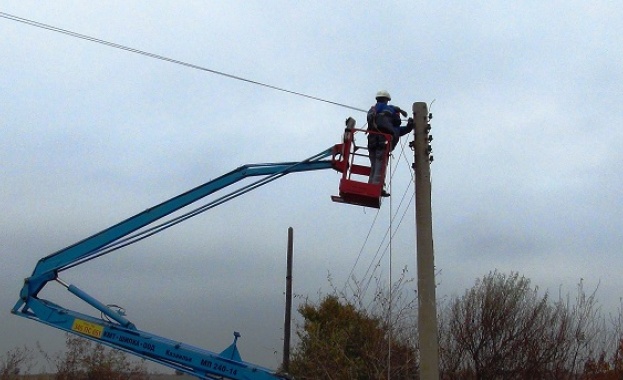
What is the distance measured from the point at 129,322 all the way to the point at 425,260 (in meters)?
5.24

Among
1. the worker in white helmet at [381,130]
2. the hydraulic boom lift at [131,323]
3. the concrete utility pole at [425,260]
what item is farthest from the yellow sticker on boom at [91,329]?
the concrete utility pole at [425,260]

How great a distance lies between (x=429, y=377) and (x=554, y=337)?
10692 mm

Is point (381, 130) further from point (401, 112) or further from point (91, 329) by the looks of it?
point (91, 329)

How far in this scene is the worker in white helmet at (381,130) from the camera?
10.2 m

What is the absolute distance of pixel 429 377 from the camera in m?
8.56

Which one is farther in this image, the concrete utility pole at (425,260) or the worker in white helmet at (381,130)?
the worker in white helmet at (381,130)

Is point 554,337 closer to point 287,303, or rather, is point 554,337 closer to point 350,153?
point 287,303

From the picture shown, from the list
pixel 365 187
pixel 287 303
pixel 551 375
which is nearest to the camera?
pixel 365 187

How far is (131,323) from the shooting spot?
11.7 metres

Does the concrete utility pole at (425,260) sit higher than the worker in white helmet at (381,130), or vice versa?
the worker in white helmet at (381,130)

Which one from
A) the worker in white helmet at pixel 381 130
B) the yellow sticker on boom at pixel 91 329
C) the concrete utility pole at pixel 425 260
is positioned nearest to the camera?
the concrete utility pole at pixel 425 260

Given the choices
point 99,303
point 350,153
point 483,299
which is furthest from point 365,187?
point 483,299

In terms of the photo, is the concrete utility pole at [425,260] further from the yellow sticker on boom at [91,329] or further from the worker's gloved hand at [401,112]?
the yellow sticker on boom at [91,329]

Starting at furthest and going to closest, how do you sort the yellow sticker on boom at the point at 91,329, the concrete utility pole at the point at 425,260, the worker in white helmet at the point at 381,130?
the yellow sticker on boom at the point at 91,329
the worker in white helmet at the point at 381,130
the concrete utility pole at the point at 425,260
